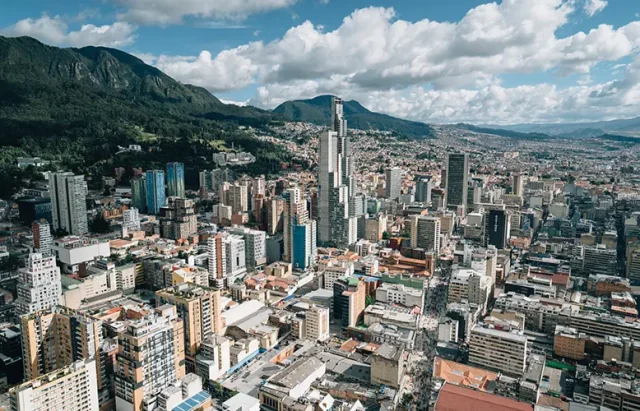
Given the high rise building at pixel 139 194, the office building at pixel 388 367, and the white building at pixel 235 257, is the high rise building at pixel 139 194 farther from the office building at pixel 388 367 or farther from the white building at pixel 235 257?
the office building at pixel 388 367

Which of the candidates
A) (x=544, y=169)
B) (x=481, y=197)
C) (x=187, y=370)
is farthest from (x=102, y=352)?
(x=544, y=169)

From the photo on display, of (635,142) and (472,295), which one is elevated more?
(635,142)

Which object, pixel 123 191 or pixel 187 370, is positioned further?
pixel 123 191

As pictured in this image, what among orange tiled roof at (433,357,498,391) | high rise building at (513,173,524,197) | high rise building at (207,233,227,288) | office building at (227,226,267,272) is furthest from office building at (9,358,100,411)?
high rise building at (513,173,524,197)

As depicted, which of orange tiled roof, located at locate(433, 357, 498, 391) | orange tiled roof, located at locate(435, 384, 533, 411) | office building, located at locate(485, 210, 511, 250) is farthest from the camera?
office building, located at locate(485, 210, 511, 250)

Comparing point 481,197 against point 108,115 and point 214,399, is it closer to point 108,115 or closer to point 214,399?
point 214,399

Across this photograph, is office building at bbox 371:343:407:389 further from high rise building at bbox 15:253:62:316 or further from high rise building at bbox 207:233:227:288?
high rise building at bbox 15:253:62:316

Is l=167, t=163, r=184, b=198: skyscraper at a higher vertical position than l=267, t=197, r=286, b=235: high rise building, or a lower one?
higher
